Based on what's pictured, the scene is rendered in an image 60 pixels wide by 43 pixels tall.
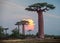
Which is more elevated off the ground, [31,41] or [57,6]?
[57,6]

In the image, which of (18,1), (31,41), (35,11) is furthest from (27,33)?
(18,1)

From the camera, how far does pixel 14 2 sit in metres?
1.89

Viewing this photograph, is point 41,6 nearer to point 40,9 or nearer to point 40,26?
point 40,9

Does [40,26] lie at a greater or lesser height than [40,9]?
lesser

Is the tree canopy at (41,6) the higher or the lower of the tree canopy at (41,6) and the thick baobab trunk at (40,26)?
the higher

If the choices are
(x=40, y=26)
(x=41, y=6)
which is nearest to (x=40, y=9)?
(x=41, y=6)

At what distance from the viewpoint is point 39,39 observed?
6.03ft

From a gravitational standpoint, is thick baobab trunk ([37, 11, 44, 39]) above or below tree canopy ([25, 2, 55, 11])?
below

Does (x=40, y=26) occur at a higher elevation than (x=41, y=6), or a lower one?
lower

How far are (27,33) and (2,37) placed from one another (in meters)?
0.31

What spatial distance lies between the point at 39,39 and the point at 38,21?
0.22 meters

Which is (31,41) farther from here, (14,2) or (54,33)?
(14,2)

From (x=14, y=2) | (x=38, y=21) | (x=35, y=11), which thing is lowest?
(x=38, y=21)

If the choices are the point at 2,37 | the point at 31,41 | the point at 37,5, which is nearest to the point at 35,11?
the point at 37,5
